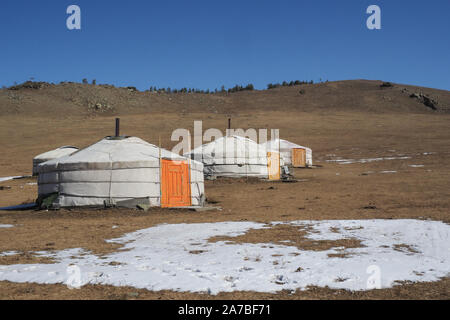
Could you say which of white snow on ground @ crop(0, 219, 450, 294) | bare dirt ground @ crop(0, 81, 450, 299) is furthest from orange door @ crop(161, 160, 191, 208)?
white snow on ground @ crop(0, 219, 450, 294)

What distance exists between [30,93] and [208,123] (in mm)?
26422

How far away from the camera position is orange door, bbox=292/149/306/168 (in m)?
29.0

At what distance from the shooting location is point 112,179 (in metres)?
12.1

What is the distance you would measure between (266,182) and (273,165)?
92.4 inches

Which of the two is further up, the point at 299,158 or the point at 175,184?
the point at 299,158

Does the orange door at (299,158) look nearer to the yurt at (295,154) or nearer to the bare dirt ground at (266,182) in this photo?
the yurt at (295,154)

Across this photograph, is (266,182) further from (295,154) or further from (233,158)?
(295,154)

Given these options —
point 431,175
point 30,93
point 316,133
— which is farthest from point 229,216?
point 30,93

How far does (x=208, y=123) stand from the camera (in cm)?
4375

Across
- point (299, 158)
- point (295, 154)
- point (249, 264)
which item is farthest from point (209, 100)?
point (249, 264)

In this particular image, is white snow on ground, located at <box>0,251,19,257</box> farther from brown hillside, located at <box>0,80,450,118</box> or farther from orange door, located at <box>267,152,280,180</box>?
brown hillside, located at <box>0,80,450,118</box>

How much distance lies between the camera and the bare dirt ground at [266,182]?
724 centimetres

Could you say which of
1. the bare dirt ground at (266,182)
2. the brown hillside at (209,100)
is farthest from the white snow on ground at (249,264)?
the brown hillside at (209,100)
